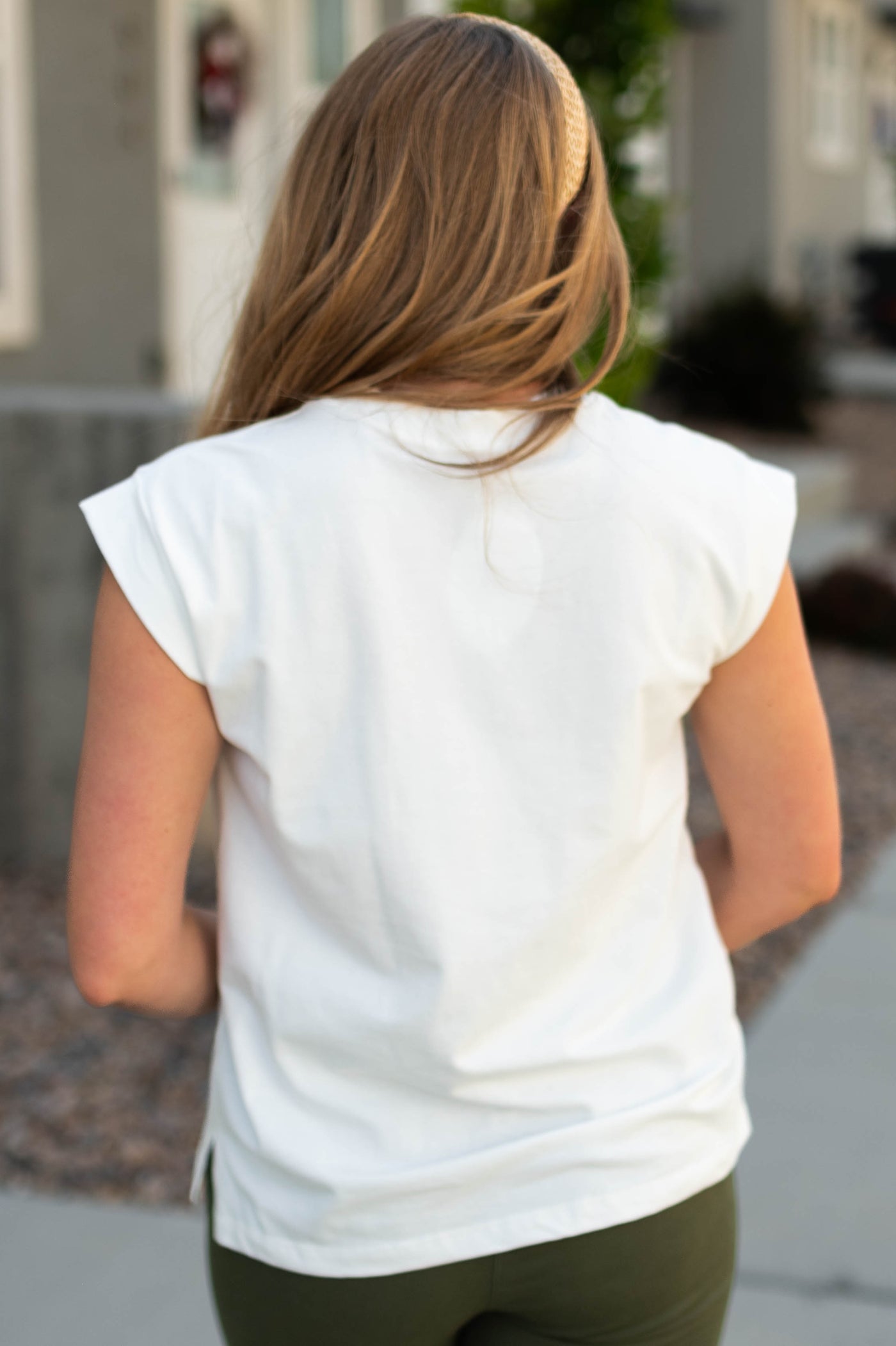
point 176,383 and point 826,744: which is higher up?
point 826,744

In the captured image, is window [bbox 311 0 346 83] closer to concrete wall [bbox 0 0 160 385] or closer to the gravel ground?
concrete wall [bbox 0 0 160 385]

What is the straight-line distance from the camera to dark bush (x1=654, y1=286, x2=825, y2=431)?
13.7 metres

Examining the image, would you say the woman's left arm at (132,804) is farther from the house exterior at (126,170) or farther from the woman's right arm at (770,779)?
Result: the house exterior at (126,170)

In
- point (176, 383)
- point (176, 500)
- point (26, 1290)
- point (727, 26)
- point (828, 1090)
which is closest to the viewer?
point (176, 500)

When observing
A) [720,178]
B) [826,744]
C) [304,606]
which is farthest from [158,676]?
[720,178]

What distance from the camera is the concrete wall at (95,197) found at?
716 cm

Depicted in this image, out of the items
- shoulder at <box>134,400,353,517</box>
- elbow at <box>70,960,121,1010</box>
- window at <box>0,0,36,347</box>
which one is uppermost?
shoulder at <box>134,400,353,517</box>

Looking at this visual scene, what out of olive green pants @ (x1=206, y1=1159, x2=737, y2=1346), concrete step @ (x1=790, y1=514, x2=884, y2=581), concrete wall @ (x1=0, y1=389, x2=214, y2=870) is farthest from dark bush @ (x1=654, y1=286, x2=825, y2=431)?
olive green pants @ (x1=206, y1=1159, x2=737, y2=1346)

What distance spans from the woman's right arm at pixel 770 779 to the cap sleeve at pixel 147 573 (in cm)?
44

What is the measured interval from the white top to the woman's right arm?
0.16 feet

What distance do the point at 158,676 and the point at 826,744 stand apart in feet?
1.88

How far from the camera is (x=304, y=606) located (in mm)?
1189

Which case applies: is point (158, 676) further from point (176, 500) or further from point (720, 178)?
point (720, 178)

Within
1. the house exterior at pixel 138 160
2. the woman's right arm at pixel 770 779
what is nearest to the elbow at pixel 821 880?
the woman's right arm at pixel 770 779
